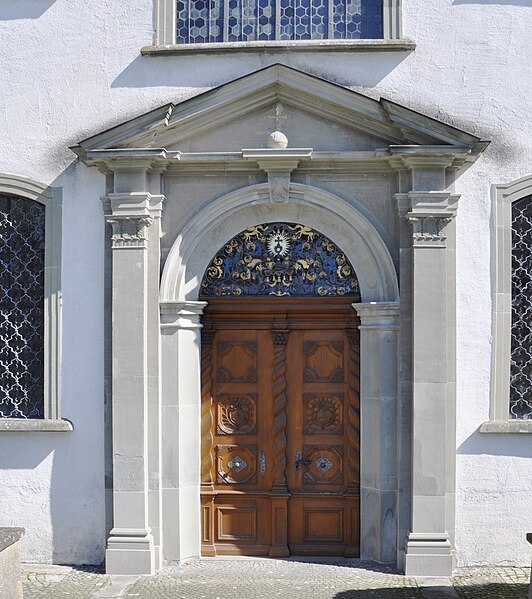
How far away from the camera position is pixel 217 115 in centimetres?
883

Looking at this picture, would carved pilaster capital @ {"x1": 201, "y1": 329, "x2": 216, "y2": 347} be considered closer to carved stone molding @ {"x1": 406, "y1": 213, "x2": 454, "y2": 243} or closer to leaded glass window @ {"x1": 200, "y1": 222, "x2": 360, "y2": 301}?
leaded glass window @ {"x1": 200, "y1": 222, "x2": 360, "y2": 301}

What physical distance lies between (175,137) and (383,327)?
8.95 ft

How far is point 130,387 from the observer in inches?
346

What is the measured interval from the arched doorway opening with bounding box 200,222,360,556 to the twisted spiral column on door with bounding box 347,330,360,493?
0.03 ft

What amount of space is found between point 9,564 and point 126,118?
4411 mm

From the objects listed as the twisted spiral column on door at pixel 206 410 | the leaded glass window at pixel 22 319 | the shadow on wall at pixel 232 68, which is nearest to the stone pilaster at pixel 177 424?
the twisted spiral column on door at pixel 206 410

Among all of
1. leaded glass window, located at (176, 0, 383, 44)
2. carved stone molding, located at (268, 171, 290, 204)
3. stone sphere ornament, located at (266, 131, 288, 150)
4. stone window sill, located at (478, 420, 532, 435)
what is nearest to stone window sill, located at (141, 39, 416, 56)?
leaded glass window, located at (176, 0, 383, 44)

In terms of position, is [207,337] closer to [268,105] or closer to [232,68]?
[268,105]

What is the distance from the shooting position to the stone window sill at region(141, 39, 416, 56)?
29.0 ft

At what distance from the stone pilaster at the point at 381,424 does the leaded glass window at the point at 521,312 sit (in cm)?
119

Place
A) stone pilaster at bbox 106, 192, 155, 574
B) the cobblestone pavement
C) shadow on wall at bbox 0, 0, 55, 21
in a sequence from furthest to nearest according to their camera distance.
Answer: shadow on wall at bbox 0, 0, 55, 21 < stone pilaster at bbox 106, 192, 155, 574 < the cobblestone pavement

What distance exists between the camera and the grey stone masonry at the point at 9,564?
260 inches

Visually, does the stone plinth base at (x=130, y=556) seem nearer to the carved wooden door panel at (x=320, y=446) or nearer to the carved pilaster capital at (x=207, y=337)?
the carved wooden door panel at (x=320, y=446)

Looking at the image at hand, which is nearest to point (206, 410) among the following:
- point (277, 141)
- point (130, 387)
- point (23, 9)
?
point (130, 387)
